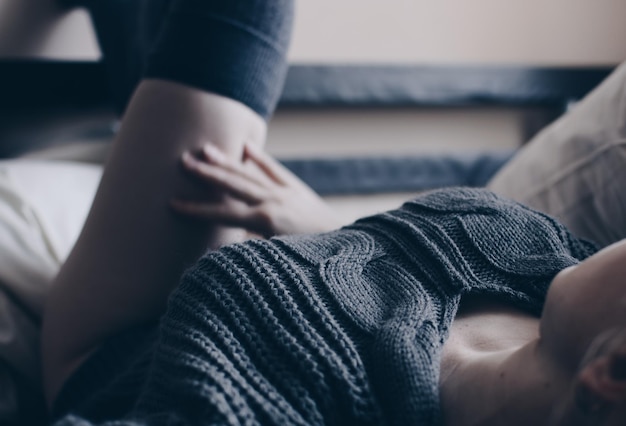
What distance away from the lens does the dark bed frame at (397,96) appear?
1043mm

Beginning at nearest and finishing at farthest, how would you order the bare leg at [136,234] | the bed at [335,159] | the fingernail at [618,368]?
the fingernail at [618,368], the bare leg at [136,234], the bed at [335,159]

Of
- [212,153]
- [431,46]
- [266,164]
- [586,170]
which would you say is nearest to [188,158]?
[212,153]


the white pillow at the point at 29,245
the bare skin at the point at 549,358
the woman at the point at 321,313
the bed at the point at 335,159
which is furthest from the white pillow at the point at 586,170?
the white pillow at the point at 29,245

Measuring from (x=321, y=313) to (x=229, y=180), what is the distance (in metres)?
0.27

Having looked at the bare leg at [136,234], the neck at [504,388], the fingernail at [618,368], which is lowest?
the bare leg at [136,234]

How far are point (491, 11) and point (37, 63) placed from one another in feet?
3.16

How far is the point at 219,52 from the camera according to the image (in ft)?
1.90

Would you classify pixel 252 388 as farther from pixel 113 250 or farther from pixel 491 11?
pixel 491 11

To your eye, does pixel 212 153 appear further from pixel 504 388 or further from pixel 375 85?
pixel 375 85

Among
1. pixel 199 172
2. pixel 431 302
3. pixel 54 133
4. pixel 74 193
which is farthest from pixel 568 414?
pixel 54 133

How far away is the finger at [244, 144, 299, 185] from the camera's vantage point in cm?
66

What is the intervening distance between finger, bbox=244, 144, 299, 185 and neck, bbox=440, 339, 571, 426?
1.18ft

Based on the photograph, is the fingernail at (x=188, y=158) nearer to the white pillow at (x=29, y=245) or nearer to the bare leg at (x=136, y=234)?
the bare leg at (x=136, y=234)

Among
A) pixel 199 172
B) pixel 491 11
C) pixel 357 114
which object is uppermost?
pixel 491 11
